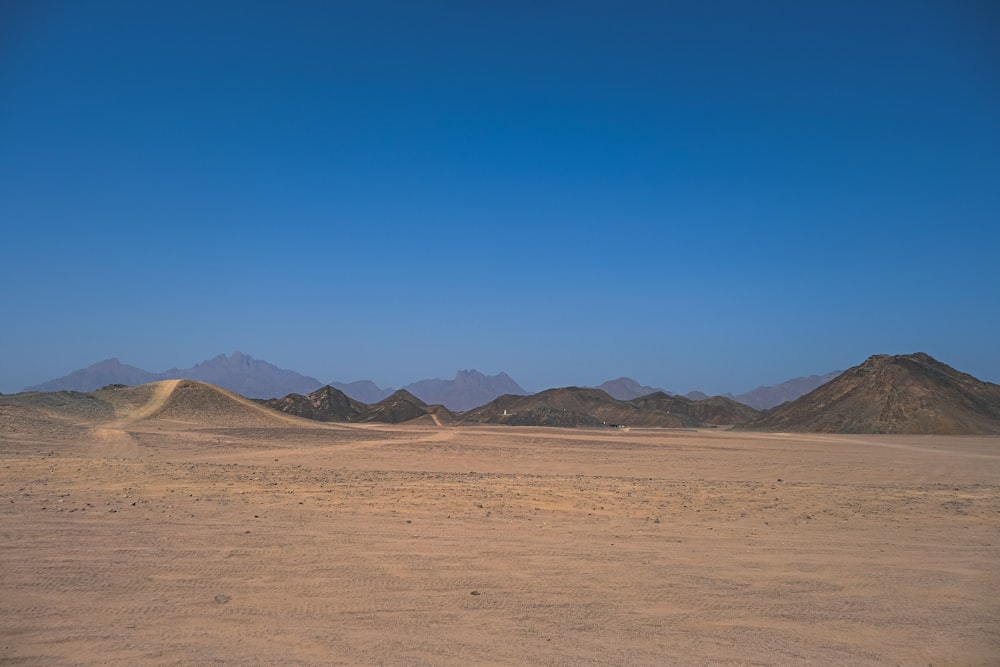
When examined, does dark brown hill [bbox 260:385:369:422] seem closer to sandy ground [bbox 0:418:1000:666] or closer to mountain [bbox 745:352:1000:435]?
mountain [bbox 745:352:1000:435]

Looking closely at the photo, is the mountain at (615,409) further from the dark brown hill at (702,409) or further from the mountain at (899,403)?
the mountain at (899,403)

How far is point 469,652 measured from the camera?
6461 millimetres

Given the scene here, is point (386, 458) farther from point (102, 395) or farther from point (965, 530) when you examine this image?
point (102, 395)

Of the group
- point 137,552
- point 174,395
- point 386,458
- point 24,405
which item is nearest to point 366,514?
point 137,552

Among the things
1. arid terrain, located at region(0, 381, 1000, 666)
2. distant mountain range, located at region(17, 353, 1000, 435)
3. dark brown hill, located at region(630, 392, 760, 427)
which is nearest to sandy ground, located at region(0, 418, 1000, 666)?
arid terrain, located at region(0, 381, 1000, 666)

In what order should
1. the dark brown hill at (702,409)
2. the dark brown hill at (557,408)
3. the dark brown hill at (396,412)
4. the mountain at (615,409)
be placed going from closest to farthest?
the dark brown hill at (557,408) → the dark brown hill at (396,412) → the mountain at (615,409) → the dark brown hill at (702,409)

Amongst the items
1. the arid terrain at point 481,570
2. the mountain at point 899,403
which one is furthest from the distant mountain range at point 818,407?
the arid terrain at point 481,570

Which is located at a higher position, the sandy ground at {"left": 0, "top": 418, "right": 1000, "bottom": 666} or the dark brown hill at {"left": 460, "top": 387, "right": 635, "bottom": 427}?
the dark brown hill at {"left": 460, "top": 387, "right": 635, "bottom": 427}

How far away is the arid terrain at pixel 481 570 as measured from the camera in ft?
21.8

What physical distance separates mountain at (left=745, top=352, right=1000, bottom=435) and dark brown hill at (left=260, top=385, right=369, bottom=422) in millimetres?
53228

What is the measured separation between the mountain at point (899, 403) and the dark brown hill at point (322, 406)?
53228 mm

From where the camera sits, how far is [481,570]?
9133 mm

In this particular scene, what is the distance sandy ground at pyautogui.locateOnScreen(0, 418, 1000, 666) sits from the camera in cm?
664

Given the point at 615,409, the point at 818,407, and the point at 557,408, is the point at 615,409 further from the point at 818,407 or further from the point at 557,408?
the point at 818,407
